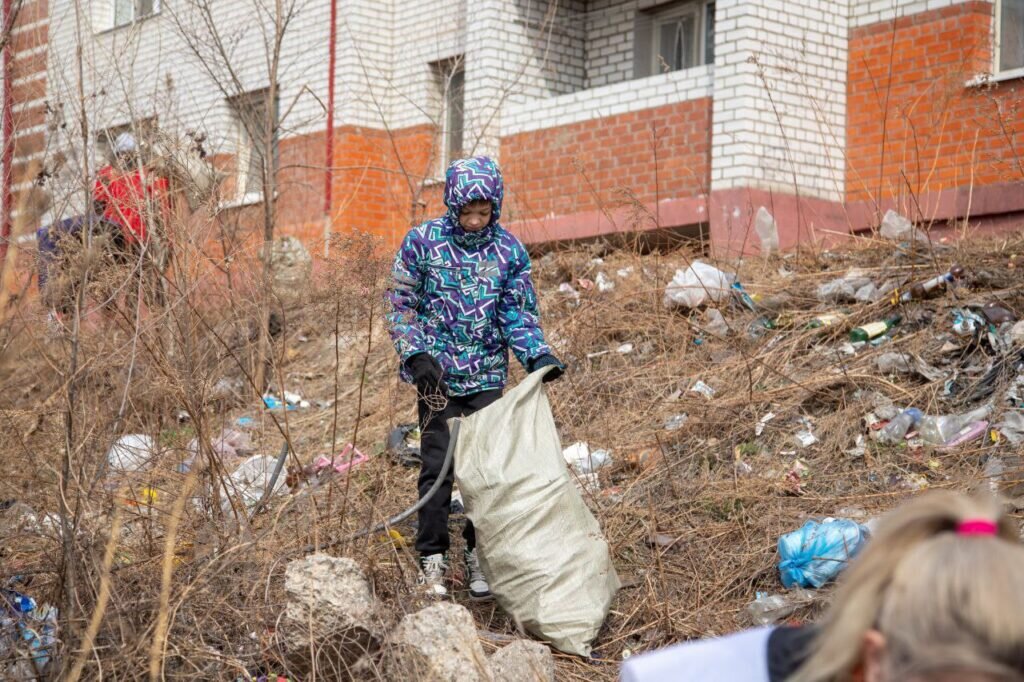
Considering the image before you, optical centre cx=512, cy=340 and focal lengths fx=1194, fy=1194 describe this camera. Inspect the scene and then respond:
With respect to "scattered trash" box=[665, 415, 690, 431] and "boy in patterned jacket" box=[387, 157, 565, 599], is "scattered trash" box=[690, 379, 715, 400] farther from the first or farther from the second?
"boy in patterned jacket" box=[387, 157, 565, 599]

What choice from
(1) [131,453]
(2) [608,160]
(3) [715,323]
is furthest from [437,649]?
(2) [608,160]

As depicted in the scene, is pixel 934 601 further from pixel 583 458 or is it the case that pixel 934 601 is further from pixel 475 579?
pixel 583 458

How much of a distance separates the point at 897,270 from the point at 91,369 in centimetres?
440

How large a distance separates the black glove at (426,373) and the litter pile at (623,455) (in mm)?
180

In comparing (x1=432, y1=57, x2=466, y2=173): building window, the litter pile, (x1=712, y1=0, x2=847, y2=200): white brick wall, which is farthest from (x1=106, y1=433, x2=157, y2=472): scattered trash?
(x1=432, y1=57, x2=466, y2=173): building window

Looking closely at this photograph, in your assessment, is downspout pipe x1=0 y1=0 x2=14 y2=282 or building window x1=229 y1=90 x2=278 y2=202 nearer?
downspout pipe x1=0 y1=0 x2=14 y2=282

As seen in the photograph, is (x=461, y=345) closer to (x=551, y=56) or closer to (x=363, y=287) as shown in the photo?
(x=363, y=287)

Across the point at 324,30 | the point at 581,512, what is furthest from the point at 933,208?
the point at 324,30

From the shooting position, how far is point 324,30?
1163cm

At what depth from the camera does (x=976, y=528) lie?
1470 mm

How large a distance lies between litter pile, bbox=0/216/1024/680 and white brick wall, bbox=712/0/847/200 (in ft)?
2.10

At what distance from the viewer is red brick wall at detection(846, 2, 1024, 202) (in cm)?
775

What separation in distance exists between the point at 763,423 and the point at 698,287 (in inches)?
57.5

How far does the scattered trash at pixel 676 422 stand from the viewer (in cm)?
578
